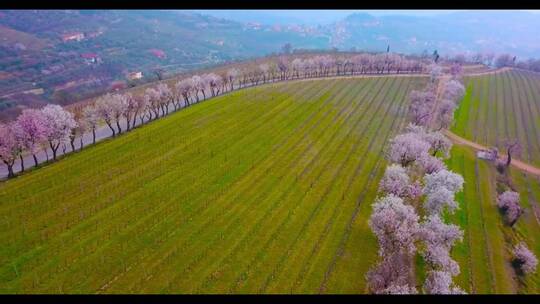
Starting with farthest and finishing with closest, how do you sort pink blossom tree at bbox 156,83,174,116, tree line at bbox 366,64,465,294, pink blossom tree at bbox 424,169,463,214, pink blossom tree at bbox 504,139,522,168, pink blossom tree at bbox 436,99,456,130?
pink blossom tree at bbox 156,83,174,116 → pink blossom tree at bbox 436,99,456,130 → pink blossom tree at bbox 504,139,522,168 → pink blossom tree at bbox 424,169,463,214 → tree line at bbox 366,64,465,294

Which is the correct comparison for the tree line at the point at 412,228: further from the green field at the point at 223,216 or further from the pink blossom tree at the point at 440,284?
the green field at the point at 223,216

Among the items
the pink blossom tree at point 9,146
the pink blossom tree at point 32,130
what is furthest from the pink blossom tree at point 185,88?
the pink blossom tree at point 9,146

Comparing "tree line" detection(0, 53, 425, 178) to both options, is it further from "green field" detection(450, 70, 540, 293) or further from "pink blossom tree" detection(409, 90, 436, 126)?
"pink blossom tree" detection(409, 90, 436, 126)

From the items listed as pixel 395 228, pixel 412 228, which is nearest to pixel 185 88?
pixel 395 228

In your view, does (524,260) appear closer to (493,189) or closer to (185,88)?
(493,189)

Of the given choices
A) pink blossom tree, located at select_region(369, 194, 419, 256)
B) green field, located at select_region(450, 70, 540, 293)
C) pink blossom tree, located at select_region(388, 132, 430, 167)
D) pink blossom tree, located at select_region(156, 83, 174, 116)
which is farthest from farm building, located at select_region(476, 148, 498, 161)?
pink blossom tree, located at select_region(156, 83, 174, 116)
